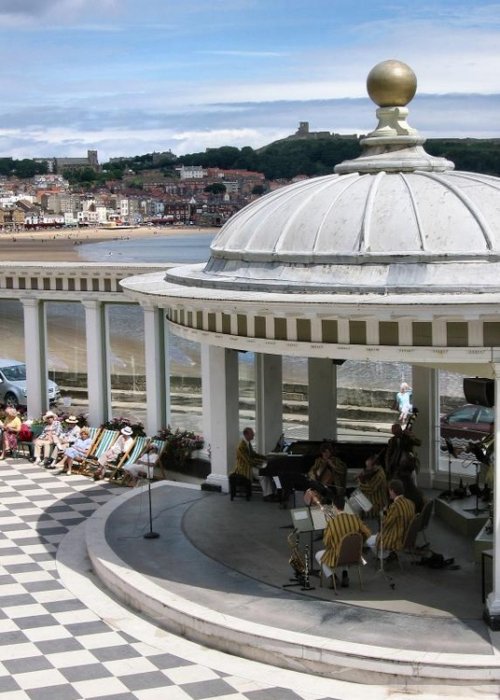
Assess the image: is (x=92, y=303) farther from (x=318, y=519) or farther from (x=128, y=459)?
(x=318, y=519)

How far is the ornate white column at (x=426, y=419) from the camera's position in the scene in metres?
17.6

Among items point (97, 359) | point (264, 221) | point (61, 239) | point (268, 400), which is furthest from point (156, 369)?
point (61, 239)

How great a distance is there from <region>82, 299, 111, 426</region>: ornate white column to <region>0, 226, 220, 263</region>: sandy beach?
73.9 meters

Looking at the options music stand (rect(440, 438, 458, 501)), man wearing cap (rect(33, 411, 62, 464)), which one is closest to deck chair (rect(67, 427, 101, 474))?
man wearing cap (rect(33, 411, 62, 464))

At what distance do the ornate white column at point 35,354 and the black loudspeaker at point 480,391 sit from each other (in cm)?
1071

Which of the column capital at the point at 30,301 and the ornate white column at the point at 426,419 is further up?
the column capital at the point at 30,301

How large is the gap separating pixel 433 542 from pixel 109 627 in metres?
4.49

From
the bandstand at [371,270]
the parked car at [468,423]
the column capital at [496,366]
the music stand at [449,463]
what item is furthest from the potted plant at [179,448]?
the column capital at [496,366]

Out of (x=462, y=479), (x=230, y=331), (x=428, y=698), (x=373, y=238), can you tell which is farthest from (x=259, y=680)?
(x=462, y=479)

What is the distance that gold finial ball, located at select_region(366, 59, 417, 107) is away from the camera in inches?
575

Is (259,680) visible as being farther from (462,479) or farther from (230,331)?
(462,479)

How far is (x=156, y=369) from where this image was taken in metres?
21.4

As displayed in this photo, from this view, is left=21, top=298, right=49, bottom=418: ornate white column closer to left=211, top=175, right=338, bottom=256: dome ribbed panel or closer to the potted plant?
the potted plant

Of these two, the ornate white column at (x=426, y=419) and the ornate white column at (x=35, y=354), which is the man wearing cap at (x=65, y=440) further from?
the ornate white column at (x=426, y=419)
